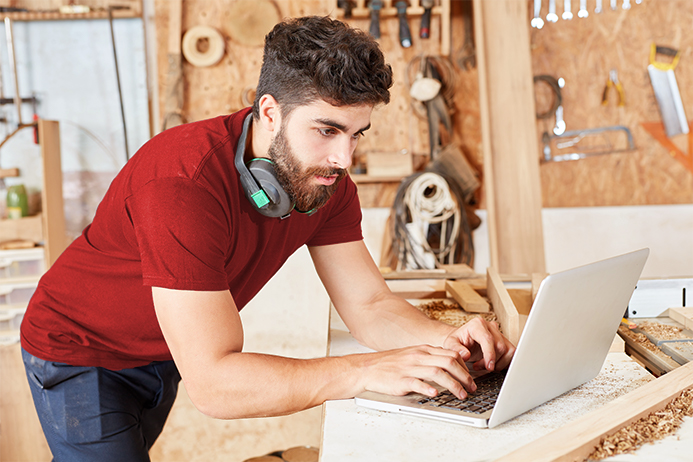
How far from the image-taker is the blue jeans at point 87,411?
4.33ft

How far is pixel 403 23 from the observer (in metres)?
3.77

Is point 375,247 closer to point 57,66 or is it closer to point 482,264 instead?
point 482,264

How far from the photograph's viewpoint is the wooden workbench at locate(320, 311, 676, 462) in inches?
32.3

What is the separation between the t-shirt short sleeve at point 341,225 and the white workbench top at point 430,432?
1.94ft

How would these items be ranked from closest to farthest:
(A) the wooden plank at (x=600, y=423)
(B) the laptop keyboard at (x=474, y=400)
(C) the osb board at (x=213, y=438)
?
(A) the wooden plank at (x=600, y=423) < (B) the laptop keyboard at (x=474, y=400) < (C) the osb board at (x=213, y=438)

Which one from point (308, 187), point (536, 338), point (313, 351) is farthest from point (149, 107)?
point (536, 338)

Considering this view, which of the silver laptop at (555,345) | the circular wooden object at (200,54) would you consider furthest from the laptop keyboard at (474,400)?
the circular wooden object at (200,54)

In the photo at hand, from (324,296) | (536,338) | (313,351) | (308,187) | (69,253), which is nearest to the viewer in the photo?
(536,338)

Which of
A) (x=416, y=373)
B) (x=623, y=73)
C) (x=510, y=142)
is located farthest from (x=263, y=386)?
(x=623, y=73)

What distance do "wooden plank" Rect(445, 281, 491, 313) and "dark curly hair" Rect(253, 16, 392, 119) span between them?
2.28ft

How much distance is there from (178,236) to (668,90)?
382cm

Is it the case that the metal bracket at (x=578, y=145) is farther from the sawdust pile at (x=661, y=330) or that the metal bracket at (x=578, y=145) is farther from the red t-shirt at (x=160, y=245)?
the red t-shirt at (x=160, y=245)

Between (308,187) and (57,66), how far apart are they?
131 inches

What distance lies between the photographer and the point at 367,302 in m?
1.48
